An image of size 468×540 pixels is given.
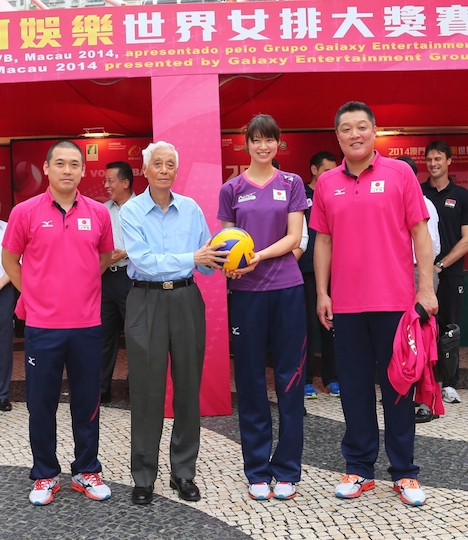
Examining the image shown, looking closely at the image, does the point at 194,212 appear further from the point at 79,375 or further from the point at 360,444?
the point at 360,444

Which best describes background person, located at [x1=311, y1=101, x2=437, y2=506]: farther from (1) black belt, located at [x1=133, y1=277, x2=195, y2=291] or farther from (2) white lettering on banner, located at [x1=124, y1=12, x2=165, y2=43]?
(2) white lettering on banner, located at [x1=124, y1=12, x2=165, y2=43]

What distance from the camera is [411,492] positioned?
3.47m

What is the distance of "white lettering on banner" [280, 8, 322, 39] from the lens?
4.95 meters

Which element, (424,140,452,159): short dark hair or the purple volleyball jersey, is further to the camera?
(424,140,452,159): short dark hair

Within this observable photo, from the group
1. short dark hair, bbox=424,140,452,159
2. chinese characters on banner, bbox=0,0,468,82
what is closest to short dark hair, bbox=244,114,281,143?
chinese characters on banner, bbox=0,0,468,82

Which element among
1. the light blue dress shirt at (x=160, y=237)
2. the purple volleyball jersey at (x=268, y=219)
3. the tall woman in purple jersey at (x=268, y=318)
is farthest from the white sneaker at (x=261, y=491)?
the light blue dress shirt at (x=160, y=237)

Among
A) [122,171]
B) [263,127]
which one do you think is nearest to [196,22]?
[122,171]

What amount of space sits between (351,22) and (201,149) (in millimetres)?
1414

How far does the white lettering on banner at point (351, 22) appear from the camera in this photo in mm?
4977

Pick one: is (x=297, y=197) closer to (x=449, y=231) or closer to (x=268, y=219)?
(x=268, y=219)

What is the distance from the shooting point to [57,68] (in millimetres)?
4977

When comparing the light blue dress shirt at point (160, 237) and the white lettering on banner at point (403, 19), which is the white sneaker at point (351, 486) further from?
the white lettering on banner at point (403, 19)

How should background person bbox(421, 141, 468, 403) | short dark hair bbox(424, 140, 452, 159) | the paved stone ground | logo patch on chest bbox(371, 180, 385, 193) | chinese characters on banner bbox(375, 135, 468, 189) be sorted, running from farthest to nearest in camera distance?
1. chinese characters on banner bbox(375, 135, 468, 189)
2. background person bbox(421, 141, 468, 403)
3. short dark hair bbox(424, 140, 452, 159)
4. logo patch on chest bbox(371, 180, 385, 193)
5. the paved stone ground

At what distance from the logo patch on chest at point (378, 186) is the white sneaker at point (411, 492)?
1482 mm
